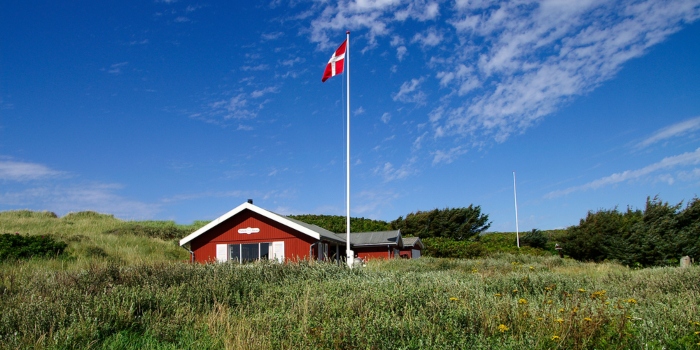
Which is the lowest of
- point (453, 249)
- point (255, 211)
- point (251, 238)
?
point (453, 249)

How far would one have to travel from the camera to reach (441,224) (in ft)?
168

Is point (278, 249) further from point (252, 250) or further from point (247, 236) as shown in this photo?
point (247, 236)

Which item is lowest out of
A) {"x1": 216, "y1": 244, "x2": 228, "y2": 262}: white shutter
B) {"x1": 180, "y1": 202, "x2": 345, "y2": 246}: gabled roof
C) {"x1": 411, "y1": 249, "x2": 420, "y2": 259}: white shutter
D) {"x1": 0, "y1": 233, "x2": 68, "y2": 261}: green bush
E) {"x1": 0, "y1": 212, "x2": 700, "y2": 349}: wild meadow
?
{"x1": 411, "y1": 249, "x2": 420, "y2": 259}: white shutter

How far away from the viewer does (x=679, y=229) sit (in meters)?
24.4

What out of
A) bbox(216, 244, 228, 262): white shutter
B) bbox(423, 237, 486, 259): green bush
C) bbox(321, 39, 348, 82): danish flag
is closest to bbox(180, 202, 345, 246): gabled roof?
bbox(216, 244, 228, 262): white shutter

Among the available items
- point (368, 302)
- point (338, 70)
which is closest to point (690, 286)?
point (368, 302)

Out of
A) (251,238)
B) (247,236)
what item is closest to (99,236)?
(247,236)

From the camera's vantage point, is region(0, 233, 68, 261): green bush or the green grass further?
region(0, 233, 68, 261): green bush

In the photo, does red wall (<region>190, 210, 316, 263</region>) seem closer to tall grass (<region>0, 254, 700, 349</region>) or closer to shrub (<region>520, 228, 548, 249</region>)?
tall grass (<region>0, 254, 700, 349</region>)

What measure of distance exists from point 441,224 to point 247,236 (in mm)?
31271

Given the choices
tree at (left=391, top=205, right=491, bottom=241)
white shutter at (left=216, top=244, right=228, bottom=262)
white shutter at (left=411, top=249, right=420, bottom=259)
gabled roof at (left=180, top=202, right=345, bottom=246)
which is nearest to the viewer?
gabled roof at (left=180, top=202, right=345, bottom=246)

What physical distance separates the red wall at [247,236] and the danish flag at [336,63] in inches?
316

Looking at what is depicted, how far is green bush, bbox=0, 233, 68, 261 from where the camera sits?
801 inches

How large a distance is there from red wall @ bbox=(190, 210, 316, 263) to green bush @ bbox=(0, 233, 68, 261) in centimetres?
636
